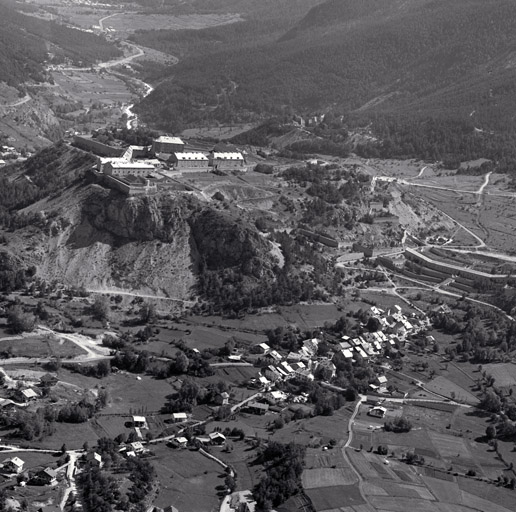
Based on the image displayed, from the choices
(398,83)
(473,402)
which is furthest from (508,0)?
(473,402)

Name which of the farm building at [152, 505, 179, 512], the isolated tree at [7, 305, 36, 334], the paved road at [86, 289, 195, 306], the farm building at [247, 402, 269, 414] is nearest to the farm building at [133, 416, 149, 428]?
the farm building at [247, 402, 269, 414]

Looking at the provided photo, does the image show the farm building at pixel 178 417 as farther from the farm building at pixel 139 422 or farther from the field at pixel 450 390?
the field at pixel 450 390

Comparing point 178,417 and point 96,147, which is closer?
point 178,417

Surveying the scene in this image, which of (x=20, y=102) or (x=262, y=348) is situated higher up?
(x=20, y=102)

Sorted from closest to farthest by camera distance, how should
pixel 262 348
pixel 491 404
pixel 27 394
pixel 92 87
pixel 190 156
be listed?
pixel 27 394 → pixel 491 404 → pixel 262 348 → pixel 190 156 → pixel 92 87

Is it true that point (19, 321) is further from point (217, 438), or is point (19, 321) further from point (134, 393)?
point (217, 438)

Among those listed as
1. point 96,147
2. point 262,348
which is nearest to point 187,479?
point 262,348

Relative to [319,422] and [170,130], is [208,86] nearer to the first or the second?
[170,130]
